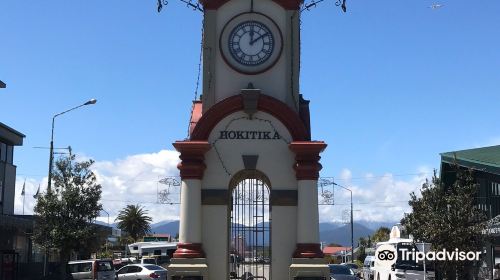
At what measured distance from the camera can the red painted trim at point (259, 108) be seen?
19.0m

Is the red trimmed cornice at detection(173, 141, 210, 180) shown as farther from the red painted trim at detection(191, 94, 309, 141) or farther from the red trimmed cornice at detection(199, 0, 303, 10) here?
the red trimmed cornice at detection(199, 0, 303, 10)

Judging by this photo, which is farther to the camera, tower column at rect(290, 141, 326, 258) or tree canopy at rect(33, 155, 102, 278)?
tree canopy at rect(33, 155, 102, 278)

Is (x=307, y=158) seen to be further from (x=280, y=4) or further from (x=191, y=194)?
(x=280, y=4)

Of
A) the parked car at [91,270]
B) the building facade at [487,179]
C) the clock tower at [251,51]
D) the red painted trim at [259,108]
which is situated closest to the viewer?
the red painted trim at [259,108]

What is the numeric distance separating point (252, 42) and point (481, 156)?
62.9ft

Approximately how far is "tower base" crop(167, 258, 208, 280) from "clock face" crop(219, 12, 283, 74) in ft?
18.3

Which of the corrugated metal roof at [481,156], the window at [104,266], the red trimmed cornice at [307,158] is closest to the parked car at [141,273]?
the window at [104,266]

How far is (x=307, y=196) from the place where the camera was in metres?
18.6

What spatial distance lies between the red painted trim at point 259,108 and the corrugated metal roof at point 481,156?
564 inches

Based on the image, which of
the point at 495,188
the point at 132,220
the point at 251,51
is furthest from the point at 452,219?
the point at 132,220

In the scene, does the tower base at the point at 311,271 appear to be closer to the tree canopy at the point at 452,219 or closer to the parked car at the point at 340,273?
the tree canopy at the point at 452,219

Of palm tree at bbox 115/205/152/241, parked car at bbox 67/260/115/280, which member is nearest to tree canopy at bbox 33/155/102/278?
parked car at bbox 67/260/115/280

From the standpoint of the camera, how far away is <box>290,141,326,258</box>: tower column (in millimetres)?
18438

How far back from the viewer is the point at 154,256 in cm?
5225
